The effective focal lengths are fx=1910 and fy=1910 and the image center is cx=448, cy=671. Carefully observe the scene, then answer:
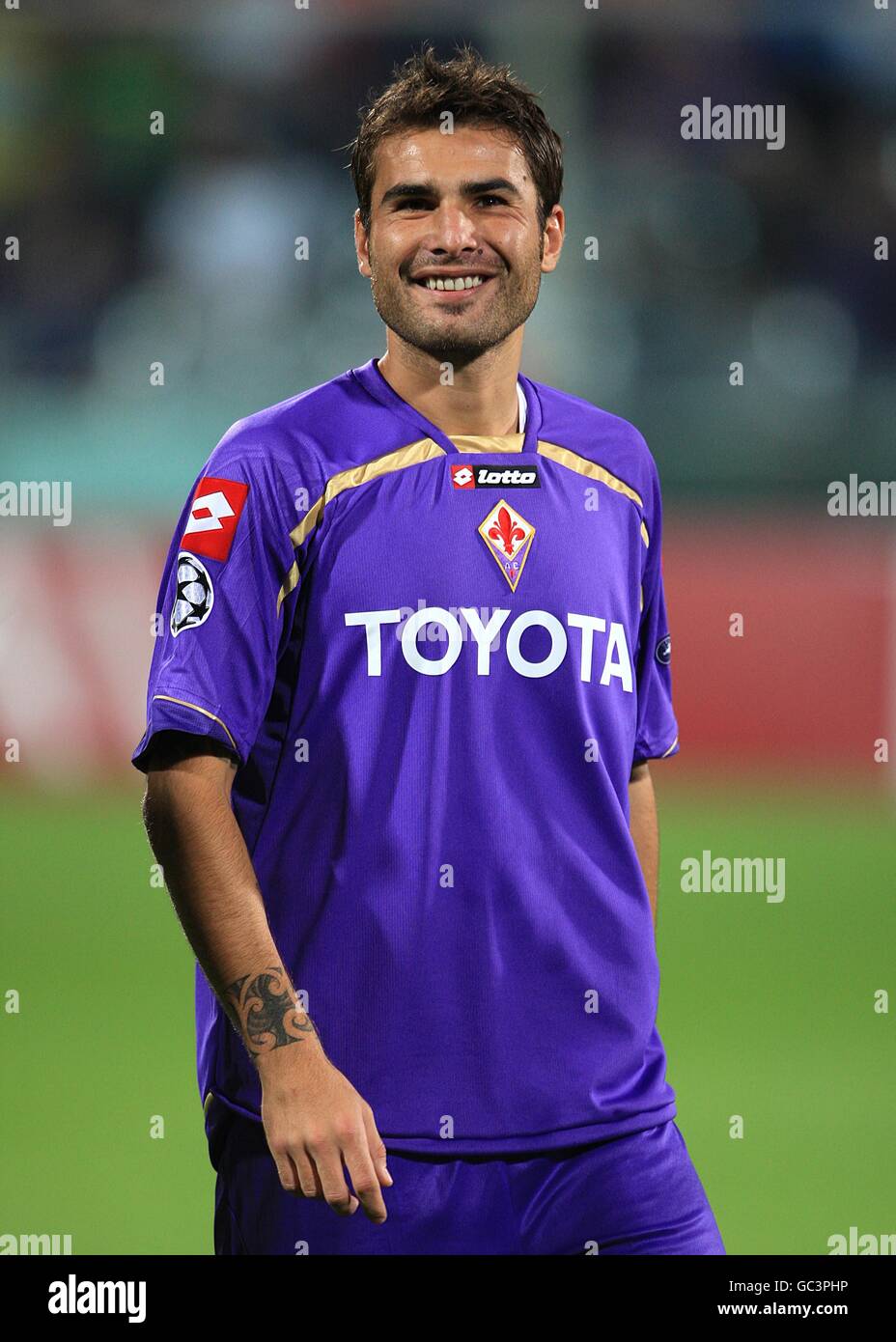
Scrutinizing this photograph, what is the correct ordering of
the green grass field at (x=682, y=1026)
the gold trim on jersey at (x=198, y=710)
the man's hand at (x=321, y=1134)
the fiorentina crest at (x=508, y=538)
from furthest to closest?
the green grass field at (x=682, y=1026) → the fiorentina crest at (x=508, y=538) → the gold trim on jersey at (x=198, y=710) → the man's hand at (x=321, y=1134)

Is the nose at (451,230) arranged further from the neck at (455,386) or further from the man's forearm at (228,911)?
the man's forearm at (228,911)

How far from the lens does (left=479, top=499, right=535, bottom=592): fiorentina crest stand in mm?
2480

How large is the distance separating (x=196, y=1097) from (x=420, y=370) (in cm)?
337

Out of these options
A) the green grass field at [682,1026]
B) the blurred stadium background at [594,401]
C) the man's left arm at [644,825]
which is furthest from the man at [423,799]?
the blurred stadium background at [594,401]

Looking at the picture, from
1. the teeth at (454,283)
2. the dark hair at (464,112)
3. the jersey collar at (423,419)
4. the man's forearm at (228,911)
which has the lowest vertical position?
the man's forearm at (228,911)

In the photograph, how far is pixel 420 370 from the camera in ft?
8.52

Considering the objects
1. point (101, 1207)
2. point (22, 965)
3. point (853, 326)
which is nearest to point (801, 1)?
point (853, 326)

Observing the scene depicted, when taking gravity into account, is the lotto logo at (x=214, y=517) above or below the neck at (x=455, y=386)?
below

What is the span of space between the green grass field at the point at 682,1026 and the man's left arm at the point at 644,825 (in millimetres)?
1715

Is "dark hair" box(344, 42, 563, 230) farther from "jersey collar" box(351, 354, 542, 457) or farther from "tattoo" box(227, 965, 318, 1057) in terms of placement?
"tattoo" box(227, 965, 318, 1057)

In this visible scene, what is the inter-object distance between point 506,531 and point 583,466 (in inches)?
8.7

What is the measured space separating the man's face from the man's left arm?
72 centimetres

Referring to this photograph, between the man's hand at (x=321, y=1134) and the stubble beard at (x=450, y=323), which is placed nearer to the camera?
the man's hand at (x=321, y=1134)

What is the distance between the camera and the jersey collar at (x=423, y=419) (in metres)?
2.56
